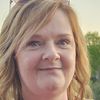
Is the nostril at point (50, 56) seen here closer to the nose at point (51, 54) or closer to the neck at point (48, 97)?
the nose at point (51, 54)

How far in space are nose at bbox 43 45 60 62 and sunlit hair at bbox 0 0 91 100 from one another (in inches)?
3.7

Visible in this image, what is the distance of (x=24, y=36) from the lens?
156cm

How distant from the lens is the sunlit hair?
1.58 meters

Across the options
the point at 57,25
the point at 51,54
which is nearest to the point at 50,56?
the point at 51,54

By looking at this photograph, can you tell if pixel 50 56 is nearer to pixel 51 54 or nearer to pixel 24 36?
pixel 51 54

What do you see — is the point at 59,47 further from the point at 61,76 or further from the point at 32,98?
the point at 32,98

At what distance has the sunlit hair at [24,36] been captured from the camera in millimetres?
1585

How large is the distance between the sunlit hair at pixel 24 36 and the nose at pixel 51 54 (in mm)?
94

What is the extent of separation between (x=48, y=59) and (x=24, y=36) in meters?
0.15

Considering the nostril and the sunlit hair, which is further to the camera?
the sunlit hair

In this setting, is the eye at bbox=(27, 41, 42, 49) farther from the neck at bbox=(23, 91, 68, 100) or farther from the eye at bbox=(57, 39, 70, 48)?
the neck at bbox=(23, 91, 68, 100)

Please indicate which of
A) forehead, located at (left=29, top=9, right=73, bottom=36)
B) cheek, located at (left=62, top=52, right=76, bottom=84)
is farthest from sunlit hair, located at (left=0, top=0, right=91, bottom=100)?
cheek, located at (left=62, top=52, right=76, bottom=84)

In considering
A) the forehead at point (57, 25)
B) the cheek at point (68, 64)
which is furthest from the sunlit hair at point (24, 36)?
the cheek at point (68, 64)

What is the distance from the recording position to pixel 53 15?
1574mm
